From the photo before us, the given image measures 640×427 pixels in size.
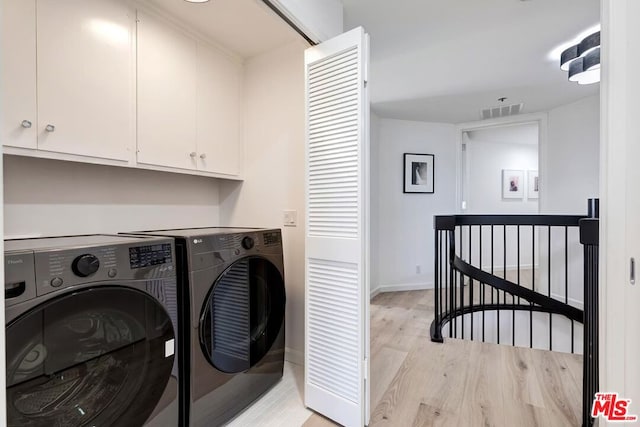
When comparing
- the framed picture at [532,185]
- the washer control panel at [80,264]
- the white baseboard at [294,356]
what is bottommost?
the white baseboard at [294,356]

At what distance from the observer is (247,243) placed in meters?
1.65

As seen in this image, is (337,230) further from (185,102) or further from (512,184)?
(512,184)

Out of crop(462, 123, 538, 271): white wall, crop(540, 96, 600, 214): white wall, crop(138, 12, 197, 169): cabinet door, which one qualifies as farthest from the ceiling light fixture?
crop(462, 123, 538, 271): white wall

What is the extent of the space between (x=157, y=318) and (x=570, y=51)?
312cm

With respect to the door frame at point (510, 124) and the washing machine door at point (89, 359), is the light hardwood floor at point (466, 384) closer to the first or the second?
the washing machine door at point (89, 359)

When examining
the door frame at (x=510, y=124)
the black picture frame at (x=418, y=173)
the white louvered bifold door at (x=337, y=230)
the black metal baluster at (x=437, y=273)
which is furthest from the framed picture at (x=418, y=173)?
the white louvered bifold door at (x=337, y=230)

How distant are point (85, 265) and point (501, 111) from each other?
459cm

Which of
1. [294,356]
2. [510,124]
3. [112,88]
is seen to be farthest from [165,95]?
[510,124]

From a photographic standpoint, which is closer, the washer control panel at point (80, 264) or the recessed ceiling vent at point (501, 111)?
the washer control panel at point (80, 264)

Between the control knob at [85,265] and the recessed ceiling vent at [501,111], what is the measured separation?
433cm

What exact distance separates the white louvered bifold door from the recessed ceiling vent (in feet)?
10.4

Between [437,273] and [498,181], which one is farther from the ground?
[498,181]

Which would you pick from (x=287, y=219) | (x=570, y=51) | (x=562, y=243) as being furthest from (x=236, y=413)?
(x=562, y=243)

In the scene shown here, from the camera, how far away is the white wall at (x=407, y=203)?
4395 millimetres
